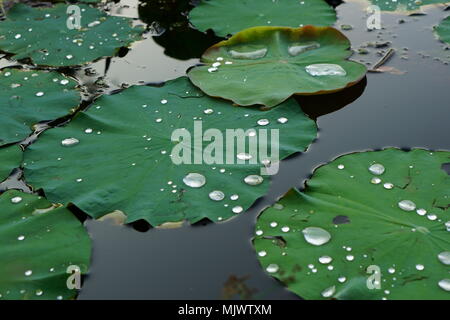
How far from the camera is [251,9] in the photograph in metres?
3.35

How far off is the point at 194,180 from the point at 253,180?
0.23 meters

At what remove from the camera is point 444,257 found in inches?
66.1

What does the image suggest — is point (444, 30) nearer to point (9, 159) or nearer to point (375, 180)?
point (375, 180)

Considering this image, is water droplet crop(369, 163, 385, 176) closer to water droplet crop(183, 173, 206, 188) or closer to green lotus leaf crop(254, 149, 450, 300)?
green lotus leaf crop(254, 149, 450, 300)

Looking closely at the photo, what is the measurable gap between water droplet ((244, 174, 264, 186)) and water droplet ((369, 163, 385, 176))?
433 mm

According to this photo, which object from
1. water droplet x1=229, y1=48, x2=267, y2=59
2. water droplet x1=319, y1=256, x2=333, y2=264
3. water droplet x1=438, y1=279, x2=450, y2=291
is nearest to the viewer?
water droplet x1=438, y1=279, x2=450, y2=291

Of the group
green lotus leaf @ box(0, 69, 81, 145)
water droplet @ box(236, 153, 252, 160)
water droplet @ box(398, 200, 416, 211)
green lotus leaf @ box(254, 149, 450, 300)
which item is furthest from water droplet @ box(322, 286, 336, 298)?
green lotus leaf @ box(0, 69, 81, 145)

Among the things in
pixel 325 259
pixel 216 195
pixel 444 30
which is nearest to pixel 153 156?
pixel 216 195

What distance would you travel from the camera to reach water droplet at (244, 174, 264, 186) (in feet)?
6.70

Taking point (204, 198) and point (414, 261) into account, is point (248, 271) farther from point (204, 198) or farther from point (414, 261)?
point (414, 261)

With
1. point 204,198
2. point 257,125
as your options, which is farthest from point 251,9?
point 204,198
